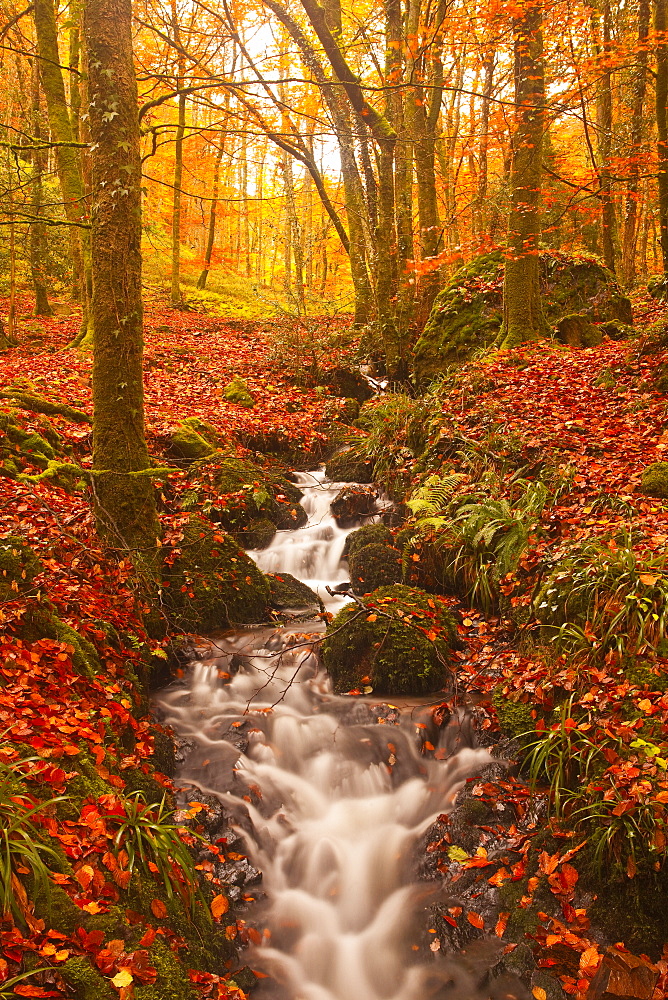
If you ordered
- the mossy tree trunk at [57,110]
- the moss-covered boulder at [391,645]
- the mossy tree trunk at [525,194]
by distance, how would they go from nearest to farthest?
the moss-covered boulder at [391,645]
the mossy tree trunk at [525,194]
the mossy tree trunk at [57,110]

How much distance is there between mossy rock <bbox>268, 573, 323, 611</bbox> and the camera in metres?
7.68

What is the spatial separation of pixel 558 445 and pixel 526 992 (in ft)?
18.0

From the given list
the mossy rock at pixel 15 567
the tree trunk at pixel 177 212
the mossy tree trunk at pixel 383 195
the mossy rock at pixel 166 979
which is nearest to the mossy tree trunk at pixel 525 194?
the mossy tree trunk at pixel 383 195

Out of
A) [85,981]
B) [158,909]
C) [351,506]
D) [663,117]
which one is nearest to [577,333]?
[663,117]

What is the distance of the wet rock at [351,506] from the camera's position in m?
9.58

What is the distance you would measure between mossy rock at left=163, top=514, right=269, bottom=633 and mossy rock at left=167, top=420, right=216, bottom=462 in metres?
1.70

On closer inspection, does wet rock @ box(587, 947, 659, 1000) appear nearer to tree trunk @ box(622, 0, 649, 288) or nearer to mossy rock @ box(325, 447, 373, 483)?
mossy rock @ box(325, 447, 373, 483)

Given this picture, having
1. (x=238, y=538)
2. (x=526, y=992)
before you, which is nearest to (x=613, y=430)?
(x=238, y=538)

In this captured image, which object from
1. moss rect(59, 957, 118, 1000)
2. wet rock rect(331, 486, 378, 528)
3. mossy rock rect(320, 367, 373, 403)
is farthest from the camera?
mossy rock rect(320, 367, 373, 403)

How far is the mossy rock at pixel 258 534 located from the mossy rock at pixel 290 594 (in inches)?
34.4

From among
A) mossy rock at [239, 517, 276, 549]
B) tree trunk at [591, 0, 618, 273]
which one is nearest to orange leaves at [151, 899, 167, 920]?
mossy rock at [239, 517, 276, 549]

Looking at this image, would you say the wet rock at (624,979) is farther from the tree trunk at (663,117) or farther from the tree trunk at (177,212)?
the tree trunk at (177,212)

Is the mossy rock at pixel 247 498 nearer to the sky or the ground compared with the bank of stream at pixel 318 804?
nearer to the sky

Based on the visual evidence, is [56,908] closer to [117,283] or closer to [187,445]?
[117,283]
